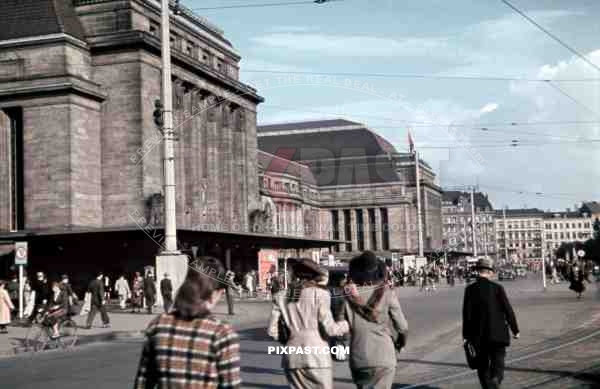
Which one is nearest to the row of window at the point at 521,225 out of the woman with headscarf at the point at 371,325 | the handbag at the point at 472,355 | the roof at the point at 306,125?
the roof at the point at 306,125

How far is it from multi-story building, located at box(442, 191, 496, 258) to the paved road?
103m

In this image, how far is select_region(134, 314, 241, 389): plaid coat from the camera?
164 inches

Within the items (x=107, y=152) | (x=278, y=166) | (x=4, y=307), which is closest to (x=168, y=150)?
(x=4, y=307)

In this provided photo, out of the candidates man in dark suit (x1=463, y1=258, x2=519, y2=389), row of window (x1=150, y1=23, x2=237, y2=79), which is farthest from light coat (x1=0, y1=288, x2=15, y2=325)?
row of window (x1=150, y1=23, x2=237, y2=79)

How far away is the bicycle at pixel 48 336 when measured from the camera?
740 inches

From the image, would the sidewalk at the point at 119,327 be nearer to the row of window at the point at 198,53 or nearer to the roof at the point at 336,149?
the roof at the point at 336,149

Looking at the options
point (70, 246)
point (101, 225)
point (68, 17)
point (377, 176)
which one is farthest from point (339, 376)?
point (68, 17)

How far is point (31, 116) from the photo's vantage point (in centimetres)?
4591

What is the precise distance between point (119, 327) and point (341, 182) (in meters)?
22.7

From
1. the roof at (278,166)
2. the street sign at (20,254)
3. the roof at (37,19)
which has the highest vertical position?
the roof at (37,19)

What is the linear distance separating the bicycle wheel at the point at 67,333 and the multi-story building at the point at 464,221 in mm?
102512

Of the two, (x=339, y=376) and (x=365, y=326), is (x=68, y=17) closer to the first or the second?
(x=339, y=376)

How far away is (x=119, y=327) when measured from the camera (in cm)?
2430

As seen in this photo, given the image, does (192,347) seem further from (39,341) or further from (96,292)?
(96,292)
